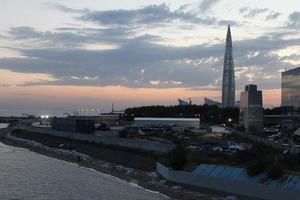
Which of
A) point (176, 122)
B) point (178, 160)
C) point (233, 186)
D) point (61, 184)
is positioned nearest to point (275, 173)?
point (233, 186)

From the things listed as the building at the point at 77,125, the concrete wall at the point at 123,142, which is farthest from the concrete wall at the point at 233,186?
the building at the point at 77,125

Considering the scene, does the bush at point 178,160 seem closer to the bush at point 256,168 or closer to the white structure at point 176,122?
the bush at point 256,168

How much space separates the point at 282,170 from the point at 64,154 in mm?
52984

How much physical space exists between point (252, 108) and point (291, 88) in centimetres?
3248

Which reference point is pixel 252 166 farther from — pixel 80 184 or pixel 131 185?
pixel 80 184

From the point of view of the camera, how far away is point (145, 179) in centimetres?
5484

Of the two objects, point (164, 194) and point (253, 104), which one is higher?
point (253, 104)

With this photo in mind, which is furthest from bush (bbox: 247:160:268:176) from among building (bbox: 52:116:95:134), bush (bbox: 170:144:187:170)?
building (bbox: 52:116:95:134)

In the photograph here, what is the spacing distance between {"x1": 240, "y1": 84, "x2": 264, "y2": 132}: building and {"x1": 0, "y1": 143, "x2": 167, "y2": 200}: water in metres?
49.6

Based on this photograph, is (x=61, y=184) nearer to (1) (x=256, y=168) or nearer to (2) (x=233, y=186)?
(2) (x=233, y=186)

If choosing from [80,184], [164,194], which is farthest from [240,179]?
[80,184]

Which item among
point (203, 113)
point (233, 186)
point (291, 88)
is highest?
point (291, 88)

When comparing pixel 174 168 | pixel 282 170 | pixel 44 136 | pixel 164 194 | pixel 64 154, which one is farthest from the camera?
pixel 44 136

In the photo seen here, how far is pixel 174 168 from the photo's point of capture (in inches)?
1998
